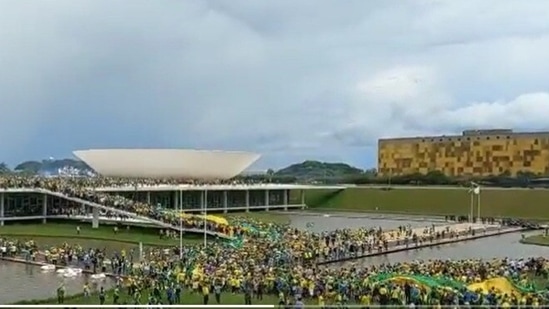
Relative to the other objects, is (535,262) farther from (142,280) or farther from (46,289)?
(46,289)

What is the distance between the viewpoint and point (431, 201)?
207 feet

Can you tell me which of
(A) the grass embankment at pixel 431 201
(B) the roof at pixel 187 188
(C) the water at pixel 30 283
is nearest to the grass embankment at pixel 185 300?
(C) the water at pixel 30 283

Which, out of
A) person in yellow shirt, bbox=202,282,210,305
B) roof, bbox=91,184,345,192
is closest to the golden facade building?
roof, bbox=91,184,345,192

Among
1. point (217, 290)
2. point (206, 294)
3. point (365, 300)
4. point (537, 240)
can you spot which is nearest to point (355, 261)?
point (217, 290)

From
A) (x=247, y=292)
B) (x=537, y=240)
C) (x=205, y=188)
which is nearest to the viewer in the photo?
(x=247, y=292)

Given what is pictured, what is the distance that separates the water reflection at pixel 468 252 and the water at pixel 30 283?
9446 millimetres

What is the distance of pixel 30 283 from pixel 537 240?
25.5 meters

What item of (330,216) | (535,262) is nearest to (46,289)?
(535,262)

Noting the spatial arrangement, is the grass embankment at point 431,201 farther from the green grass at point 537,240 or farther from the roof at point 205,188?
the green grass at point 537,240

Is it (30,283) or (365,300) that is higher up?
(365,300)

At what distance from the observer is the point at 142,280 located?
22.5 metres

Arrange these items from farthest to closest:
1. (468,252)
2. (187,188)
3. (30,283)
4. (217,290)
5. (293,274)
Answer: (187,188) < (468,252) < (30,283) < (293,274) < (217,290)

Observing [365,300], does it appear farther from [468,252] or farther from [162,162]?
[162,162]

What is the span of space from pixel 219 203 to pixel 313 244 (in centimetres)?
2923
